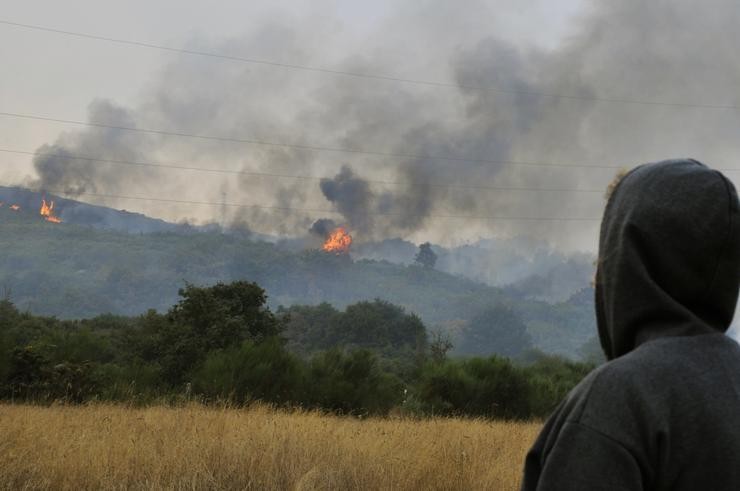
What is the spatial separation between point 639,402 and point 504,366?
2090 cm

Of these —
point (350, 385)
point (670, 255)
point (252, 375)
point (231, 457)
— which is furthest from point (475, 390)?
point (670, 255)

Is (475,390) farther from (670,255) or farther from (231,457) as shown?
(670,255)

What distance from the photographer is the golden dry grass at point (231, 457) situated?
22.7ft

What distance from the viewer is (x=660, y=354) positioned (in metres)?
1.31

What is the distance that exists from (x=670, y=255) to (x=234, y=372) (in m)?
16.1

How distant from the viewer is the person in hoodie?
4.00ft

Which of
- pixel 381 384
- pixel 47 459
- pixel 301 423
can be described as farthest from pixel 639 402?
pixel 381 384

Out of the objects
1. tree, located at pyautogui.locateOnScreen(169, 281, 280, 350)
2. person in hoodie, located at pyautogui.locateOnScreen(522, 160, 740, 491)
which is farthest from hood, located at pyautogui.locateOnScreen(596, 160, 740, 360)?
tree, located at pyautogui.locateOnScreen(169, 281, 280, 350)

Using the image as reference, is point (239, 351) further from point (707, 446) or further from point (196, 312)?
point (707, 446)

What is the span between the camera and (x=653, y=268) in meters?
1.38

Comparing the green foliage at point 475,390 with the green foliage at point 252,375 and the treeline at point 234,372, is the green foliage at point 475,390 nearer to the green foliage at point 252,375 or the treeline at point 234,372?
the treeline at point 234,372

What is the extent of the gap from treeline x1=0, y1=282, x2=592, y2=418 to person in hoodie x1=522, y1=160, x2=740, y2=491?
14095 mm

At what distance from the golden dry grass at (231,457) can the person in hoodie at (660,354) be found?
574 cm

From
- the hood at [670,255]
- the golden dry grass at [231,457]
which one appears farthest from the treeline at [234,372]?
the hood at [670,255]
